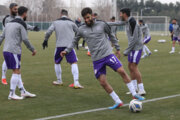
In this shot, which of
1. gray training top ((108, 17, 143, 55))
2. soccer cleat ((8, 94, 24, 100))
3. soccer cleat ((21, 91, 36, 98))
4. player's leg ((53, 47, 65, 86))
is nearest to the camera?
gray training top ((108, 17, 143, 55))

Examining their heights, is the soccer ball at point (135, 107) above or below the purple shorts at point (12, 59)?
below

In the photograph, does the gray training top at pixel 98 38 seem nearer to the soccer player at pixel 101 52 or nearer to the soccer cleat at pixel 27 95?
the soccer player at pixel 101 52

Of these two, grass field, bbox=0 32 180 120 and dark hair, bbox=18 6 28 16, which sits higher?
dark hair, bbox=18 6 28 16

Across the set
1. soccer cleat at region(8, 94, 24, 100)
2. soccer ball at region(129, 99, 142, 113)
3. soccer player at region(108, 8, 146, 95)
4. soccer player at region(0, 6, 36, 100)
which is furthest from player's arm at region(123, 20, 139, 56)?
soccer cleat at region(8, 94, 24, 100)

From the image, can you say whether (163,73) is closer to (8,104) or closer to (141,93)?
(141,93)

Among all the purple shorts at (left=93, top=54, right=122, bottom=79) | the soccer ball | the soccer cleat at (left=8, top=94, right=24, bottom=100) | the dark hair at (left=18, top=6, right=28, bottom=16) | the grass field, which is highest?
the dark hair at (left=18, top=6, right=28, bottom=16)

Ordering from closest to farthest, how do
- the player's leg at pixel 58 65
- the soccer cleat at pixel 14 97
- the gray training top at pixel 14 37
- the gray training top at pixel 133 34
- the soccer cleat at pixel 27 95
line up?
the gray training top at pixel 14 37, the gray training top at pixel 133 34, the soccer cleat at pixel 14 97, the soccer cleat at pixel 27 95, the player's leg at pixel 58 65

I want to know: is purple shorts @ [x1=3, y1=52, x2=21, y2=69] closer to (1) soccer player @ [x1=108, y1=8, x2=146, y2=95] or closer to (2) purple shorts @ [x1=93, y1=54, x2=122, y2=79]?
(2) purple shorts @ [x1=93, y1=54, x2=122, y2=79]

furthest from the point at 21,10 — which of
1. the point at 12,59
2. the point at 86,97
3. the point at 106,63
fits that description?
the point at 86,97

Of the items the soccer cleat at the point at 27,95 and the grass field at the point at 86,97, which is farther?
the soccer cleat at the point at 27,95

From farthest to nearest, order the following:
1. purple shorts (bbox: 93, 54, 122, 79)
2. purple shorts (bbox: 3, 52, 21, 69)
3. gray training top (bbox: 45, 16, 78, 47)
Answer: gray training top (bbox: 45, 16, 78, 47) < purple shorts (bbox: 3, 52, 21, 69) < purple shorts (bbox: 93, 54, 122, 79)

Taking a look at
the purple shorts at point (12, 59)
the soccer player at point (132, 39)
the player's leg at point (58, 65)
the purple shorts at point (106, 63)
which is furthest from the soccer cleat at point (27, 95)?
the soccer player at point (132, 39)

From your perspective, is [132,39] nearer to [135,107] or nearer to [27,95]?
[135,107]

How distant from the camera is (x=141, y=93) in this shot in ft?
29.6
